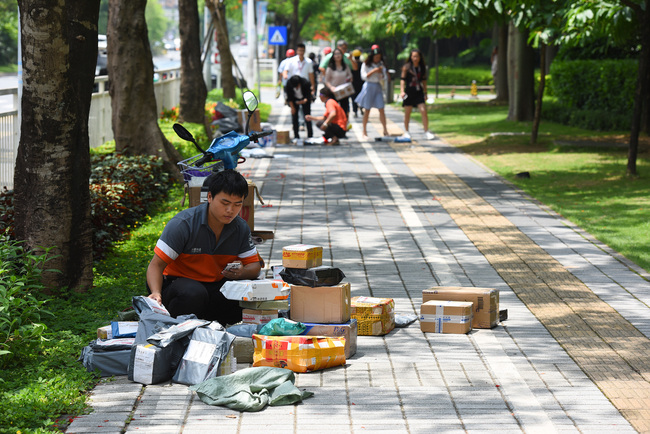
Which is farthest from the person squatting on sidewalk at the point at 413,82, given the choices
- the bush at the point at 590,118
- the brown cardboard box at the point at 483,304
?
the brown cardboard box at the point at 483,304

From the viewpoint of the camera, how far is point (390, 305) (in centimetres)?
664

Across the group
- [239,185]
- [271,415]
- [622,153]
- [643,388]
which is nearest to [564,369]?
[643,388]

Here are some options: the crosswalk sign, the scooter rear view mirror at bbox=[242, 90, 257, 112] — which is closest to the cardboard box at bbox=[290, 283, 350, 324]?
the scooter rear view mirror at bbox=[242, 90, 257, 112]

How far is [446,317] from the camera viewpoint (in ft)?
21.9

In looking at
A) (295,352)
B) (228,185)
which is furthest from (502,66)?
(295,352)

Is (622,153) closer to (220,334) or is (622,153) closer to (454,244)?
(454,244)

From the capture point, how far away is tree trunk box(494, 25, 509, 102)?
3222 cm

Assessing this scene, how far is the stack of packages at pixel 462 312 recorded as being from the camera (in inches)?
261

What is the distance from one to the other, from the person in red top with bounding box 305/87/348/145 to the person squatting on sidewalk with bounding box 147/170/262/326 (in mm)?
12936

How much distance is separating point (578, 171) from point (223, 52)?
15682mm

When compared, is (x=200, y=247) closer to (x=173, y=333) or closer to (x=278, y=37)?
(x=173, y=333)

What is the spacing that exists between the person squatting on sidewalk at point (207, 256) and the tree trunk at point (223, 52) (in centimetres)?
2219

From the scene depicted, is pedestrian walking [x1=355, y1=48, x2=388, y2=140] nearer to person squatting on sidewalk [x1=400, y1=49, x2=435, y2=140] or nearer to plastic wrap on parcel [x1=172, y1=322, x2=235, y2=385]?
person squatting on sidewalk [x1=400, y1=49, x2=435, y2=140]

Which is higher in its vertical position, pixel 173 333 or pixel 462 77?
pixel 173 333
